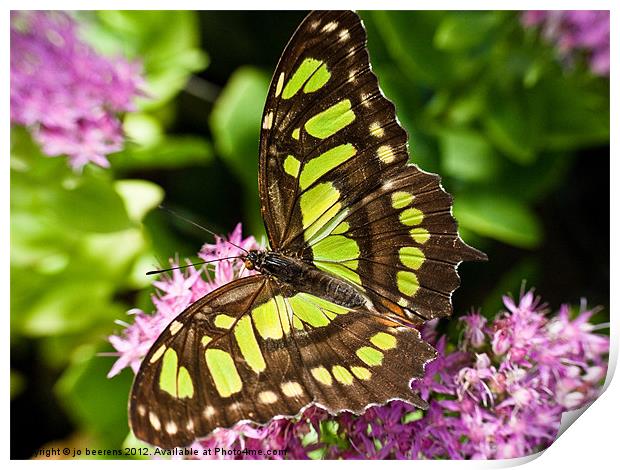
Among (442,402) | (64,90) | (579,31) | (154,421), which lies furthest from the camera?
(579,31)

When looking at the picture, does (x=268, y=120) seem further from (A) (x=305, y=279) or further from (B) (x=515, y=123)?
(B) (x=515, y=123)

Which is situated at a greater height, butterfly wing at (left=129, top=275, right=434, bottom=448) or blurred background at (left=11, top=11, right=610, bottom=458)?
blurred background at (left=11, top=11, right=610, bottom=458)

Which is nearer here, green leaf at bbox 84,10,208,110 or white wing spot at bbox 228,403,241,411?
white wing spot at bbox 228,403,241,411

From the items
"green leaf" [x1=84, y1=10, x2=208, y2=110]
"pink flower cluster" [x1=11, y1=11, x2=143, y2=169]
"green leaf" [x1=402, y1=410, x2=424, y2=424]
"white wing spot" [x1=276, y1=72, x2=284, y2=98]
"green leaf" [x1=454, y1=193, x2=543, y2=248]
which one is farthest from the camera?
"green leaf" [x1=84, y1=10, x2=208, y2=110]

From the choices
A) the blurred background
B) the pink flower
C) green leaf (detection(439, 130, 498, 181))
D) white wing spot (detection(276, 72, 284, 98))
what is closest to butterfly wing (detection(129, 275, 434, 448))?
the pink flower

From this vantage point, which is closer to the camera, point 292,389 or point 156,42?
point 292,389

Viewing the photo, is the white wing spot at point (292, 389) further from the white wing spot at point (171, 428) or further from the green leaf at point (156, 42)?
the green leaf at point (156, 42)

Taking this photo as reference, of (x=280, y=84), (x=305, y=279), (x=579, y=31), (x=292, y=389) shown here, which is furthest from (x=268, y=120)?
(x=579, y=31)

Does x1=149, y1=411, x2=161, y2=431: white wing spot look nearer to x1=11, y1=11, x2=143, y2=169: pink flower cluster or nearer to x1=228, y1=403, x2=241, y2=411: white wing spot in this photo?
x1=228, y1=403, x2=241, y2=411: white wing spot
